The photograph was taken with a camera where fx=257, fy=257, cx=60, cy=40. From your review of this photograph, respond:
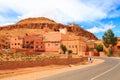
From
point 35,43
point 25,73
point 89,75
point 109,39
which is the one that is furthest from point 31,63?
point 35,43

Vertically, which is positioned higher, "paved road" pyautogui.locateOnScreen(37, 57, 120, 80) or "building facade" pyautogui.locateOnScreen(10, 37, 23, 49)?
"building facade" pyautogui.locateOnScreen(10, 37, 23, 49)

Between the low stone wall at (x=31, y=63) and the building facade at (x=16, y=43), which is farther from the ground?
the building facade at (x=16, y=43)

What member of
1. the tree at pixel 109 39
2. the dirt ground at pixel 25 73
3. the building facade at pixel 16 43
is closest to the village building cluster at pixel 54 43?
the building facade at pixel 16 43

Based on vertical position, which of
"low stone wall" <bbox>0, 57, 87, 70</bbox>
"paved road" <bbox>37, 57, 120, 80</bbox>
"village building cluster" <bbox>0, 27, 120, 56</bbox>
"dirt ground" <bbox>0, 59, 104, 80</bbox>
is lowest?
"dirt ground" <bbox>0, 59, 104, 80</bbox>

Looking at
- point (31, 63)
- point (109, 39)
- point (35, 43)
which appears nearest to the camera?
point (31, 63)

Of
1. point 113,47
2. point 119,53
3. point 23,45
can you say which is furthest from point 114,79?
point 23,45

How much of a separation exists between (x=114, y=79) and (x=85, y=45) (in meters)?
90.5

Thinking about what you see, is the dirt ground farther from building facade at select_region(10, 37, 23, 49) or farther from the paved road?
building facade at select_region(10, 37, 23, 49)

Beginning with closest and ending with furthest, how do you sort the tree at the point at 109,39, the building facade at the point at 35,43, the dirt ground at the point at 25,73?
1. the dirt ground at the point at 25,73
2. the tree at the point at 109,39
3. the building facade at the point at 35,43

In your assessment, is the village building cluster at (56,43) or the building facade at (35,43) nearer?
the village building cluster at (56,43)

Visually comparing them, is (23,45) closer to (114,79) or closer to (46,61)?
(46,61)

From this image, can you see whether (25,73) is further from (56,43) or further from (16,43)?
(16,43)

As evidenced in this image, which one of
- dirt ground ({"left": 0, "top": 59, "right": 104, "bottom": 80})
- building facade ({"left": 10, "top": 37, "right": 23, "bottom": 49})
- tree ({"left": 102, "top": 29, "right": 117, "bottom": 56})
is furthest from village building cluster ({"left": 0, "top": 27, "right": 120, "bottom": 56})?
dirt ground ({"left": 0, "top": 59, "right": 104, "bottom": 80})

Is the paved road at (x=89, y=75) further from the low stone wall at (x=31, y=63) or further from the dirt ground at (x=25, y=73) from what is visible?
the low stone wall at (x=31, y=63)
